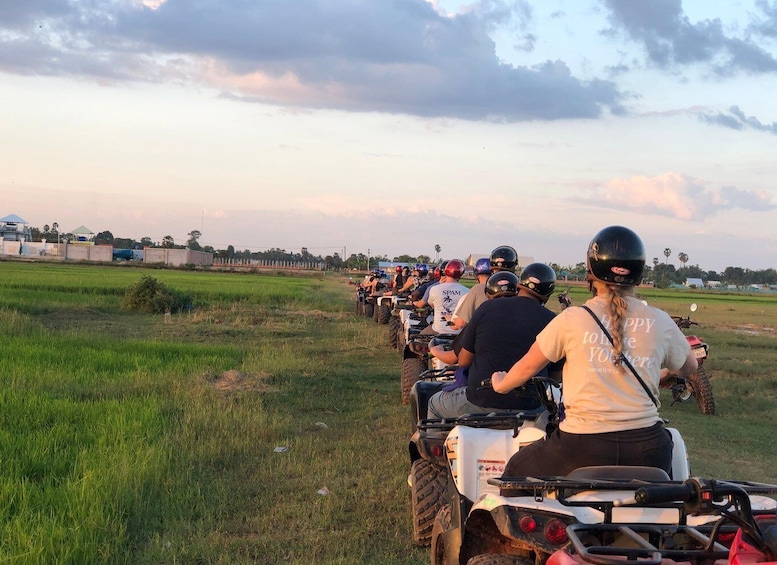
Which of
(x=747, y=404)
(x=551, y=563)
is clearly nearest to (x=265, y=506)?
(x=551, y=563)

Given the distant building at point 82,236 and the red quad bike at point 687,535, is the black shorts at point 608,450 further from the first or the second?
the distant building at point 82,236

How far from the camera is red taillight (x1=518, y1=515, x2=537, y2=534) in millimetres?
3094

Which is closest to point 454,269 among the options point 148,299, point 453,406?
point 453,406

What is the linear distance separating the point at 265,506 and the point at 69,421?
2962 mm

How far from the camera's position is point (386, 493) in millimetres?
6215

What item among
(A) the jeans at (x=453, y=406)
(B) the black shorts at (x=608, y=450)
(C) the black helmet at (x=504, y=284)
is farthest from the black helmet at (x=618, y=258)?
(C) the black helmet at (x=504, y=284)

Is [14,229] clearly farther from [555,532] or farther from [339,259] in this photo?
[555,532]

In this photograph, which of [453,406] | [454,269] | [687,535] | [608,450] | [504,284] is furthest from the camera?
[454,269]

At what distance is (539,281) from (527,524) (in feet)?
8.05

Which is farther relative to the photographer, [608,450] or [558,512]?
[608,450]

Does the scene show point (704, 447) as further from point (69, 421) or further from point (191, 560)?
point (69, 421)

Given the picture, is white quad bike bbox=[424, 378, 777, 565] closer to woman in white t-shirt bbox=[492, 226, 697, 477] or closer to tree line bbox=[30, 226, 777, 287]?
woman in white t-shirt bbox=[492, 226, 697, 477]

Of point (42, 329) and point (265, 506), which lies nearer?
point (265, 506)

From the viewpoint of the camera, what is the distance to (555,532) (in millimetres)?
3029
